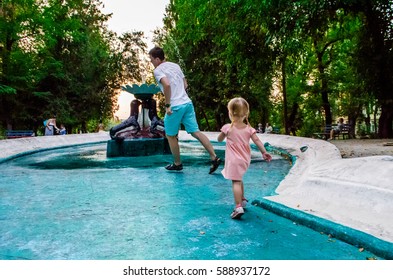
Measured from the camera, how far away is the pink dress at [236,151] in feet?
11.0

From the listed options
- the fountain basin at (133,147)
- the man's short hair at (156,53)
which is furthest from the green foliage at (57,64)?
the man's short hair at (156,53)

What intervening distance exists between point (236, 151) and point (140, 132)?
691 centimetres

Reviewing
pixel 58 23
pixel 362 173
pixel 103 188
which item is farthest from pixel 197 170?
pixel 58 23

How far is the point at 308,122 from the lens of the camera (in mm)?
38000

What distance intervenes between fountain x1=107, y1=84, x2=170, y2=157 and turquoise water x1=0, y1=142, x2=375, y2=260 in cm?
383

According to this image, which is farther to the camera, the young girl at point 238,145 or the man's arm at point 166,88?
the man's arm at point 166,88

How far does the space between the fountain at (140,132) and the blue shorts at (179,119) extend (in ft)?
10.7

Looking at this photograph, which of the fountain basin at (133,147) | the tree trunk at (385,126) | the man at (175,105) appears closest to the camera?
the man at (175,105)

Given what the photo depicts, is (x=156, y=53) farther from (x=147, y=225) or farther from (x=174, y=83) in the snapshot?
(x=147, y=225)

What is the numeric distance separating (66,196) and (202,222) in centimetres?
183

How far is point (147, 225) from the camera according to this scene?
113 inches

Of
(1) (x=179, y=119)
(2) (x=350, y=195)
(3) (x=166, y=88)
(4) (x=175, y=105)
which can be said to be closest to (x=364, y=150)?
(1) (x=179, y=119)

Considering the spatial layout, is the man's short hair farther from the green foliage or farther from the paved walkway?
the green foliage

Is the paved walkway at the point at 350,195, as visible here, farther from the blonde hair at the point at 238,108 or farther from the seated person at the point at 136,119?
the seated person at the point at 136,119
